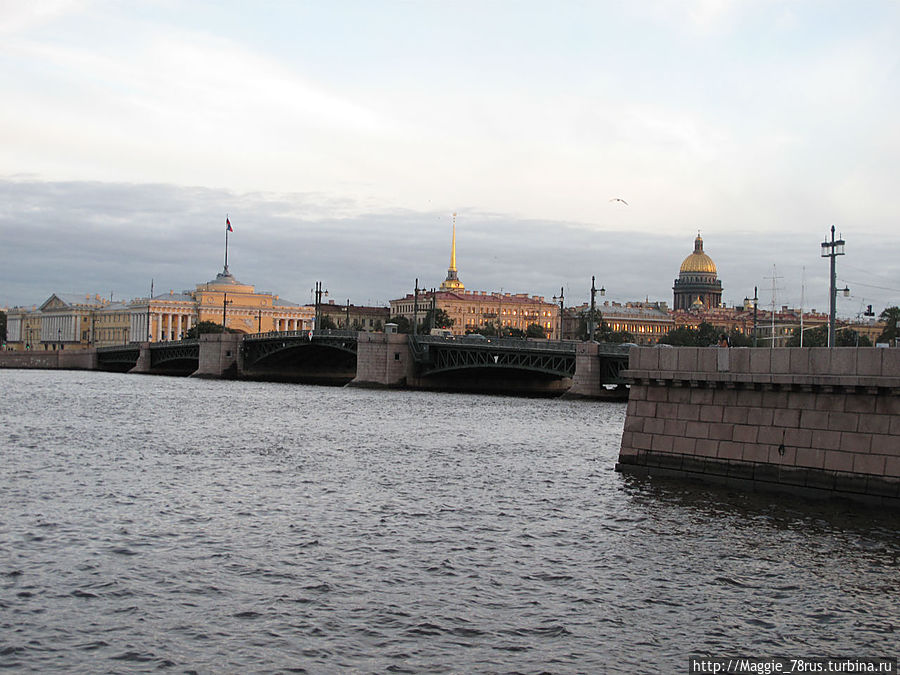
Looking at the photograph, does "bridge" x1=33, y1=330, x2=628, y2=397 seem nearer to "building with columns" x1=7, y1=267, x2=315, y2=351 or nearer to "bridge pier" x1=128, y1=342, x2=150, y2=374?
"bridge pier" x1=128, y1=342, x2=150, y2=374

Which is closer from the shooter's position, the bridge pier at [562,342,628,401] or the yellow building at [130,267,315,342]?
the bridge pier at [562,342,628,401]

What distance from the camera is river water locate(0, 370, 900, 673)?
441 inches

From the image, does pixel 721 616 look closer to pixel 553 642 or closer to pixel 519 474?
pixel 553 642

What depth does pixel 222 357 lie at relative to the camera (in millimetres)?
81750

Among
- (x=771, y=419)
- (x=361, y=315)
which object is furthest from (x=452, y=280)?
(x=771, y=419)

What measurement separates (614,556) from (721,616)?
304cm

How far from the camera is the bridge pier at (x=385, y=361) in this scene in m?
66.0

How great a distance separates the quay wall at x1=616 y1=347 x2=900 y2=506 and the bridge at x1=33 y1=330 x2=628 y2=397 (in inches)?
1228

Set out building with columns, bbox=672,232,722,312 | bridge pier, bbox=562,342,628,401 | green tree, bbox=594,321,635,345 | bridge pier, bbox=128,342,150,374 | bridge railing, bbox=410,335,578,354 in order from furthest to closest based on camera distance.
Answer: building with columns, bbox=672,232,722,312
green tree, bbox=594,321,635,345
bridge pier, bbox=128,342,150,374
bridge railing, bbox=410,335,578,354
bridge pier, bbox=562,342,628,401

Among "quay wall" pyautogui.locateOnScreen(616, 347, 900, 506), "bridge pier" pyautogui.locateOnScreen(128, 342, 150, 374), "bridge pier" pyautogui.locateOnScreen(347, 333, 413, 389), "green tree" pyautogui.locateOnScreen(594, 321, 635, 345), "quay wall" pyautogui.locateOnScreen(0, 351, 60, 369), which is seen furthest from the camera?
"green tree" pyautogui.locateOnScreen(594, 321, 635, 345)

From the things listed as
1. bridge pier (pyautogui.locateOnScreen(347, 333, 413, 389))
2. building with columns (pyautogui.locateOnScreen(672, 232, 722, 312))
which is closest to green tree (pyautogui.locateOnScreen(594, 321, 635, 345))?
bridge pier (pyautogui.locateOnScreen(347, 333, 413, 389))

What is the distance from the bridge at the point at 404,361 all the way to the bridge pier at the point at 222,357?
2.9 inches

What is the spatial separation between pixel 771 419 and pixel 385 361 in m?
48.4

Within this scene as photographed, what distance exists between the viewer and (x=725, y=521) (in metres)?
17.3
